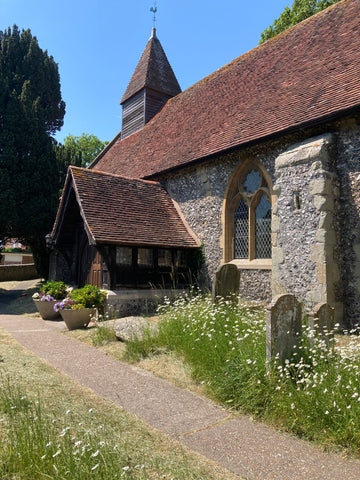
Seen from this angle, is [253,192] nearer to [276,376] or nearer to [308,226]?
[308,226]

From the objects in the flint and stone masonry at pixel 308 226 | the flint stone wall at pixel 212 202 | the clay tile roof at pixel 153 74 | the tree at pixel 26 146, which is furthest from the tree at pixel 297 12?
the flint and stone masonry at pixel 308 226

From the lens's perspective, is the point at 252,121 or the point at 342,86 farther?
the point at 252,121

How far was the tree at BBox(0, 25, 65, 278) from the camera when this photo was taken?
635 inches

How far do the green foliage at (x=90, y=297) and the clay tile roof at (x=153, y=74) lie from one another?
1361cm

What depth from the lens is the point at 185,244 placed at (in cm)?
1077

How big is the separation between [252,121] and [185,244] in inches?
154

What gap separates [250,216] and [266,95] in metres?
3.74

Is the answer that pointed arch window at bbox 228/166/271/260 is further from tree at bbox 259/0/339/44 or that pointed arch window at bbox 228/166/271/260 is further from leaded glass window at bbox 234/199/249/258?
tree at bbox 259/0/339/44

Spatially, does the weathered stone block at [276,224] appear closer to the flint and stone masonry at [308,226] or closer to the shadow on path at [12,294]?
the flint and stone masonry at [308,226]

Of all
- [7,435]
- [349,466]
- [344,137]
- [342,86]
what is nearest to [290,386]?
[349,466]

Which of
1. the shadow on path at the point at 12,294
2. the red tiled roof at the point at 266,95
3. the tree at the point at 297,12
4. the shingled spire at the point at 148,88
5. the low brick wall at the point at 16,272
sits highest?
the tree at the point at 297,12

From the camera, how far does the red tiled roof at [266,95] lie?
8555 mm

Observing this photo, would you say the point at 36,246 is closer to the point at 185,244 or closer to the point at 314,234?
the point at 185,244

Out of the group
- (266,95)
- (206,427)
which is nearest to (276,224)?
(266,95)
